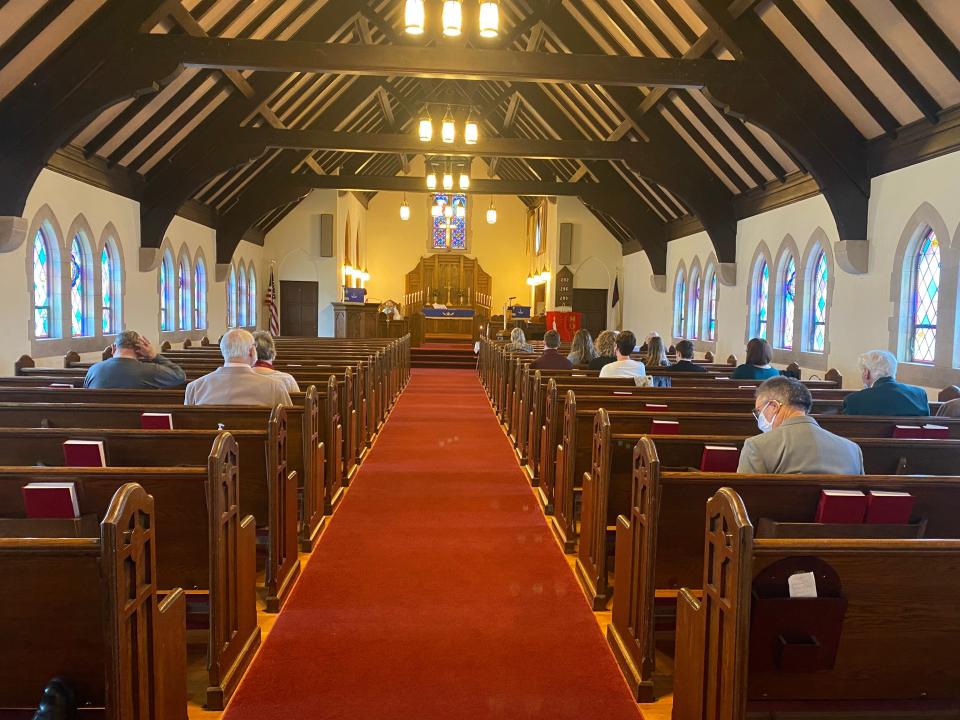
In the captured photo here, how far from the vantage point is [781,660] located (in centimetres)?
203

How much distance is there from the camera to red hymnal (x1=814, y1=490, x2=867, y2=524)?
264 cm

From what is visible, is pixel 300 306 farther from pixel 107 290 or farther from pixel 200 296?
pixel 107 290

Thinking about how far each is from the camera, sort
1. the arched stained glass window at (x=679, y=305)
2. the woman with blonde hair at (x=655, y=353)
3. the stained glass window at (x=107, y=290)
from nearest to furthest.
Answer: the woman with blonde hair at (x=655, y=353) → the stained glass window at (x=107, y=290) → the arched stained glass window at (x=679, y=305)

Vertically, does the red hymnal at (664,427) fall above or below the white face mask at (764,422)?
below

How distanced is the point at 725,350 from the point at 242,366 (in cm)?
968

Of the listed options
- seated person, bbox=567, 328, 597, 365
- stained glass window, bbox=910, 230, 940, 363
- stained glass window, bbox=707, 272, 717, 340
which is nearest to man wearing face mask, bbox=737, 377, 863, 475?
seated person, bbox=567, 328, 597, 365

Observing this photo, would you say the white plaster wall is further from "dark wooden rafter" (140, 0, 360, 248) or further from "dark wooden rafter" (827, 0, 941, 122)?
"dark wooden rafter" (140, 0, 360, 248)

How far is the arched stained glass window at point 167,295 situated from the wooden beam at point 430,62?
5.86m

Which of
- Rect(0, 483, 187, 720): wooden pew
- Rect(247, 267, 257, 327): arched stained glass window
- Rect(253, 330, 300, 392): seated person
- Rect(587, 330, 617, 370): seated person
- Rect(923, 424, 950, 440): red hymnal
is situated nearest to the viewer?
Rect(0, 483, 187, 720): wooden pew

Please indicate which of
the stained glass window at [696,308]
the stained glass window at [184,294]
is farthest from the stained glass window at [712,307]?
the stained glass window at [184,294]

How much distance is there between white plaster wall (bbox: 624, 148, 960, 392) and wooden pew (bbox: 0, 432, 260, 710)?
6.28 m

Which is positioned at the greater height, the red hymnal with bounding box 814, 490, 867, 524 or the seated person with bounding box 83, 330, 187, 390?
the seated person with bounding box 83, 330, 187, 390

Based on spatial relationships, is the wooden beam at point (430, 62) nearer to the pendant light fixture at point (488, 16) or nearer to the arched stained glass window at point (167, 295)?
the pendant light fixture at point (488, 16)

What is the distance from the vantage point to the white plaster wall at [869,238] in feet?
23.2
